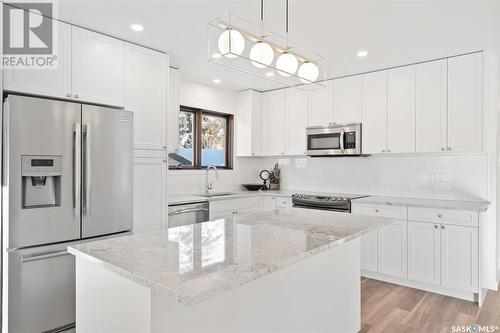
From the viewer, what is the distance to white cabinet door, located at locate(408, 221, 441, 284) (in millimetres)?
3281

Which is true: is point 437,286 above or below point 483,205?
below

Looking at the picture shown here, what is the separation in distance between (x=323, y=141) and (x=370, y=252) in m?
1.53

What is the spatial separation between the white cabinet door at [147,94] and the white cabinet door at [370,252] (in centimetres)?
252

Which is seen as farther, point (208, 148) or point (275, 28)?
point (208, 148)

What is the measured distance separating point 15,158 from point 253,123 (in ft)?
10.8

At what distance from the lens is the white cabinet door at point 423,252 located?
129 inches

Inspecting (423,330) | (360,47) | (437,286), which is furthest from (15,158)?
(437,286)

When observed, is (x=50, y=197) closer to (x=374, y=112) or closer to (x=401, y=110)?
(x=374, y=112)

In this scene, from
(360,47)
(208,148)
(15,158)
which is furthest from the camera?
(208,148)

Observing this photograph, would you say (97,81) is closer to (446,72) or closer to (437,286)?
(446,72)

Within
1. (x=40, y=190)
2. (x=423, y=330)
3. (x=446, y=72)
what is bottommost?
(x=423, y=330)

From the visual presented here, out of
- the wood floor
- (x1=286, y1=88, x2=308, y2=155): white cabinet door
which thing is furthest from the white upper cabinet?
the wood floor

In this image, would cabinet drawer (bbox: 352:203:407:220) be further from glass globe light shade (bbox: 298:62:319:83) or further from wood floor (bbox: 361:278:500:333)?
glass globe light shade (bbox: 298:62:319:83)

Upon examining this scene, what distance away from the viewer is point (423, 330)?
102 inches
